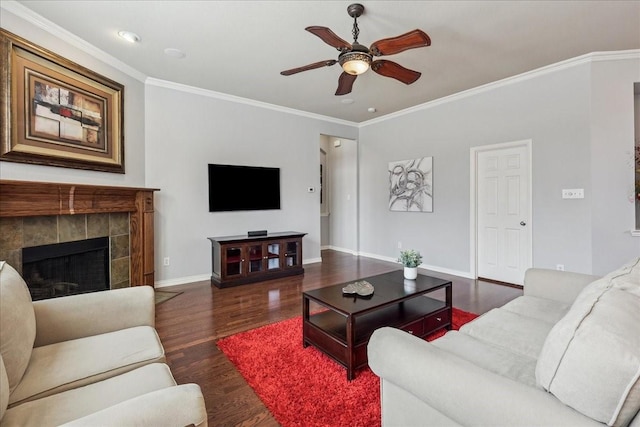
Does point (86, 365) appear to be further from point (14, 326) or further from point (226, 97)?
point (226, 97)

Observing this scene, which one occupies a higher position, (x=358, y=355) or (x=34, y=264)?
(x=34, y=264)

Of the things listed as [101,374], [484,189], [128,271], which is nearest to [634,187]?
[484,189]

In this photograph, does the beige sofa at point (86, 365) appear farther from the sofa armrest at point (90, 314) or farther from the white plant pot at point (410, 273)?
the white plant pot at point (410, 273)

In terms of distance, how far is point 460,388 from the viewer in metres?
0.94

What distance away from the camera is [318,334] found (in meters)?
2.29

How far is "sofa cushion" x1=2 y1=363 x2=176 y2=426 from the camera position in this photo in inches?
41.1

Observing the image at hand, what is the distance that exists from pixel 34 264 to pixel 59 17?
6.98ft

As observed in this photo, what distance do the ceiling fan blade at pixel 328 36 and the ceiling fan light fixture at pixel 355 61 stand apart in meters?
0.08

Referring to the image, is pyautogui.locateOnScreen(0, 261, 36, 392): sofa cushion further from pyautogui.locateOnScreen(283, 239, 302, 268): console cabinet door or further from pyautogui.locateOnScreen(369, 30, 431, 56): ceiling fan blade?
pyautogui.locateOnScreen(283, 239, 302, 268): console cabinet door

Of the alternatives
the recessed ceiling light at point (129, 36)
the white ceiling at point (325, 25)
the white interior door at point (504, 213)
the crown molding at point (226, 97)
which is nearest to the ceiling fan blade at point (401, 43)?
the white ceiling at point (325, 25)

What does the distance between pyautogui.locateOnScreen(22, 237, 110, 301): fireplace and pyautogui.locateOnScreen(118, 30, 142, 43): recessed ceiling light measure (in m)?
2.02

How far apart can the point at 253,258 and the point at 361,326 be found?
2.47 metres

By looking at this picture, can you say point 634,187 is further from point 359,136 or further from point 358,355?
point 359,136

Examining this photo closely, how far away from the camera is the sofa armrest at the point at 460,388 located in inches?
31.9
